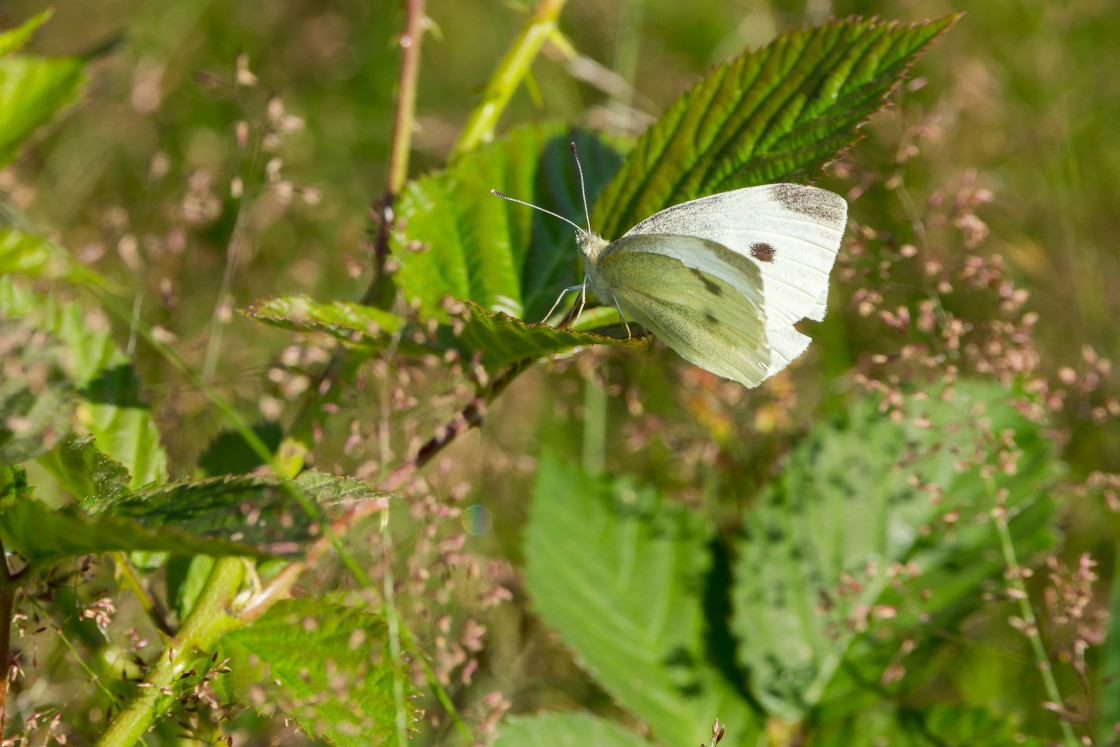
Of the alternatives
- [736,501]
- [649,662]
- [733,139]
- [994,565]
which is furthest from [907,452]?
[733,139]

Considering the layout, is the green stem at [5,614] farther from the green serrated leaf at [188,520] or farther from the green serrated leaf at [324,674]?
the green serrated leaf at [324,674]

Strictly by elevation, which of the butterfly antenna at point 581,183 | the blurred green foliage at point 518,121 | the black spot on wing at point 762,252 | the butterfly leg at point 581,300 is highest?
the butterfly antenna at point 581,183

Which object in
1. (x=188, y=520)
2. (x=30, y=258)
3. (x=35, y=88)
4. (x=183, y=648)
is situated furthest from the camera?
(x=35, y=88)

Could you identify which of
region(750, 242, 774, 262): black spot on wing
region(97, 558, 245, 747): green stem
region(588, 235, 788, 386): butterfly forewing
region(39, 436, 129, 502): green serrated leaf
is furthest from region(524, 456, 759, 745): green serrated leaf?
region(39, 436, 129, 502): green serrated leaf

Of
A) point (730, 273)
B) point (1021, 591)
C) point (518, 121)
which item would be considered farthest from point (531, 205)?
point (518, 121)

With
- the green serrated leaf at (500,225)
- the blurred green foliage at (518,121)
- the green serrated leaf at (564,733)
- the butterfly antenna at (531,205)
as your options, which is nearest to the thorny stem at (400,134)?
the green serrated leaf at (500,225)

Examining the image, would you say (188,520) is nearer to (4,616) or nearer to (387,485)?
(4,616)

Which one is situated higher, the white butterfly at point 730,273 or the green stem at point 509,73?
the green stem at point 509,73
